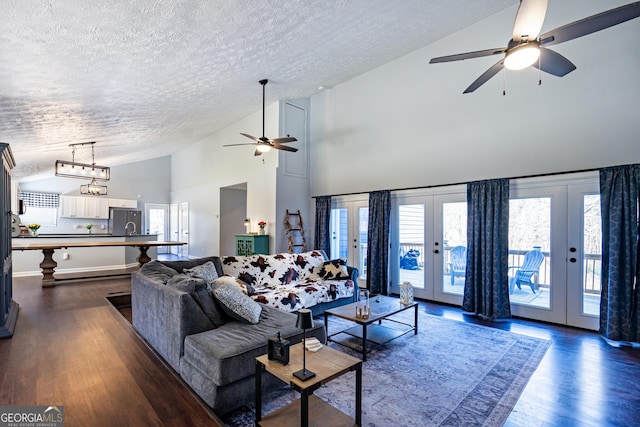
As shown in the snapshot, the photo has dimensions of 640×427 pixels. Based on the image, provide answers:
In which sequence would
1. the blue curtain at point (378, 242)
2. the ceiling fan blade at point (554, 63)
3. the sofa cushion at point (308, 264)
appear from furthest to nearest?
the blue curtain at point (378, 242)
the sofa cushion at point (308, 264)
the ceiling fan blade at point (554, 63)

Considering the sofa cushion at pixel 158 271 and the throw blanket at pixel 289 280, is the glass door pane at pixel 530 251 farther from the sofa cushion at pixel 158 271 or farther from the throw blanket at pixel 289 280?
the sofa cushion at pixel 158 271

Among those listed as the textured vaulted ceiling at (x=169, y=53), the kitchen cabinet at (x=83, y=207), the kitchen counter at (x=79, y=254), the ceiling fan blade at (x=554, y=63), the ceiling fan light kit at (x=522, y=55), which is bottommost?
the kitchen counter at (x=79, y=254)

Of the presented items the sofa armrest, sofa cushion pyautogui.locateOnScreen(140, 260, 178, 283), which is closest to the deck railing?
the sofa armrest

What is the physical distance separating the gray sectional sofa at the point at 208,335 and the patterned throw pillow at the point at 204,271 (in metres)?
0.27

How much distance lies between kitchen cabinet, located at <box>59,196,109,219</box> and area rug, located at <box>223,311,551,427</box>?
400 inches

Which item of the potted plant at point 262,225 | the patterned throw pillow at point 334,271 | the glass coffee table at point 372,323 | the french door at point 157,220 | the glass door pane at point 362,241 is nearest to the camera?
the glass coffee table at point 372,323

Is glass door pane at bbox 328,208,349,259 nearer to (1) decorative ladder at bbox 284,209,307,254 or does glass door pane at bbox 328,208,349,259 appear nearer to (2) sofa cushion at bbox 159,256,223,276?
(1) decorative ladder at bbox 284,209,307,254

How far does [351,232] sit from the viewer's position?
6773mm

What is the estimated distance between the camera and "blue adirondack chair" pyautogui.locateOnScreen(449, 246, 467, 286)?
516 centimetres

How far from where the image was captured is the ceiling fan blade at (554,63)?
7.88ft

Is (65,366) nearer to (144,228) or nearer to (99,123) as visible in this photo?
(99,123)

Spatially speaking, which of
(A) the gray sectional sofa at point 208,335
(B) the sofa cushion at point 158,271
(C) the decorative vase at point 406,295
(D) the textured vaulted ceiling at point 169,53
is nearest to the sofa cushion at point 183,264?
(B) the sofa cushion at point 158,271

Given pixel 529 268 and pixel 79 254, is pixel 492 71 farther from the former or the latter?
pixel 79 254

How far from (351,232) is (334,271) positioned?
6.62 feet
